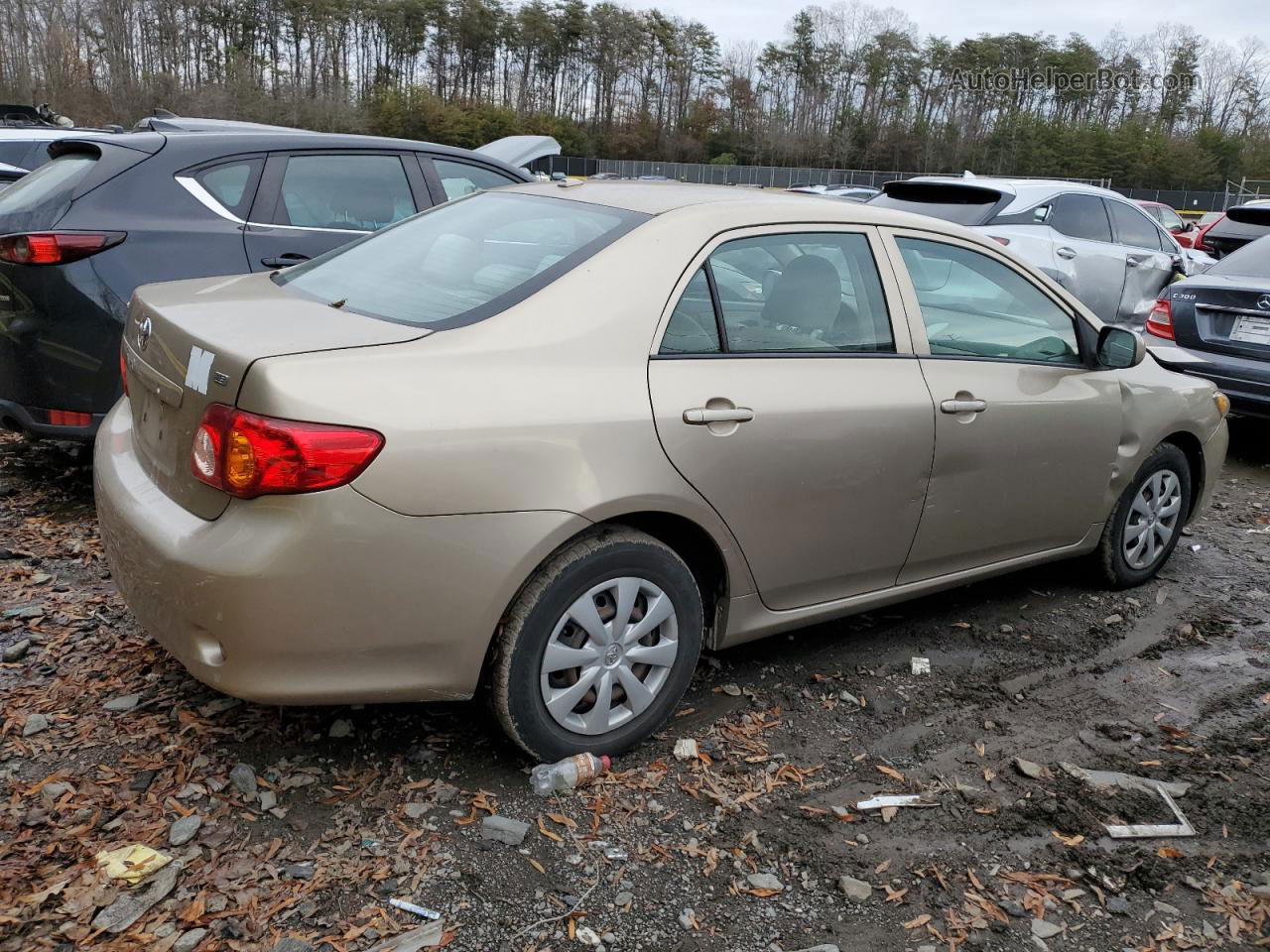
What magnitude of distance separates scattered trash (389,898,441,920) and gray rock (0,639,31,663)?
185 centimetres

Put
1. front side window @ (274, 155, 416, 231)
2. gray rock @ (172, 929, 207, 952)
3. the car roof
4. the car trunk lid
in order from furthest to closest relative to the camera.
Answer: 1. front side window @ (274, 155, 416, 231)
2. the car roof
3. the car trunk lid
4. gray rock @ (172, 929, 207, 952)

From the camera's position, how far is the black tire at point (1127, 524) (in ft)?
15.0

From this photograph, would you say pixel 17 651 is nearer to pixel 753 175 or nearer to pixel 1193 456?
pixel 1193 456

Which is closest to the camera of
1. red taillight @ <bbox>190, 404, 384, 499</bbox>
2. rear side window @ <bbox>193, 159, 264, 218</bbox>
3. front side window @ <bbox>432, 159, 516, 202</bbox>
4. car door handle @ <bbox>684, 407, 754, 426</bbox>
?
red taillight @ <bbox>190, 404, 384, 499</bbox>

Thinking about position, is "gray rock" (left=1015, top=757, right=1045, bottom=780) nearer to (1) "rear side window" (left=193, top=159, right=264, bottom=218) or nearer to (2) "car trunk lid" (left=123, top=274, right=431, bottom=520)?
(2) "car trunk lid" (left=123, top=274, right=431, bottom=520)

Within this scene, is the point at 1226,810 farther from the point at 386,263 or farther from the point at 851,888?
the point at 386,263

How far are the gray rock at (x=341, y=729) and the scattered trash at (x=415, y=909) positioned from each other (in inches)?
30.6

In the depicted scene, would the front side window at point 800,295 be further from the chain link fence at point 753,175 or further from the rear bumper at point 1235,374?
the chain link fence at point 753,175

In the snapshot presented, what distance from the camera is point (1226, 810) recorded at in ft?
10.3

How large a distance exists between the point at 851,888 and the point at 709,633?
36.4 inches

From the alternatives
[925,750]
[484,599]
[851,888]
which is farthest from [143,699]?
[925,750]

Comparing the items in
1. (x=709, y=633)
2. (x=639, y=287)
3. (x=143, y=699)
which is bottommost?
(x=143, y=699)

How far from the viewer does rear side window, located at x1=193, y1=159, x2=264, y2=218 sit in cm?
497

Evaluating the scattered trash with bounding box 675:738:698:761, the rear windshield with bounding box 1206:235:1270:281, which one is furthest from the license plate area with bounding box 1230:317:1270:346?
the scattered trash with bounding box 675:738:698:761
